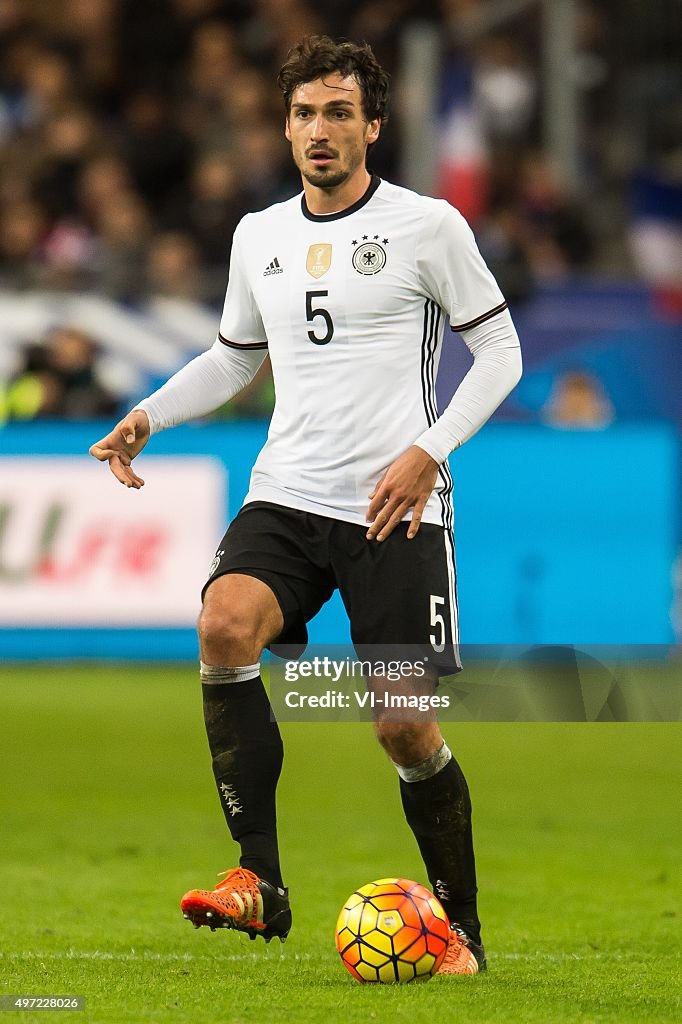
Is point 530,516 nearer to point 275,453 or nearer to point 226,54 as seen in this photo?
point 226,54

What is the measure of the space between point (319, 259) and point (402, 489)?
724mm

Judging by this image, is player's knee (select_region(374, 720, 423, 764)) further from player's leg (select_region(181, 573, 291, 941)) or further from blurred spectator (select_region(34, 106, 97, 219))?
blurred spectator (select_region(34, 106, 97, 219))

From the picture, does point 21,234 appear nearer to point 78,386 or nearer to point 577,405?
point 78,386

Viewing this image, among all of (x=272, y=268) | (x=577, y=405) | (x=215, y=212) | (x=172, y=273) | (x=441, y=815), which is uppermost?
(x=215, y=212)

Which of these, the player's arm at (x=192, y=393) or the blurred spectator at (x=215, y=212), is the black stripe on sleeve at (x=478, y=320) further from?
the blurred spectator at (x=215, y=212)

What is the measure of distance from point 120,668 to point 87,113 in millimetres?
6538

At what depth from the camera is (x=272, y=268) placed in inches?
211

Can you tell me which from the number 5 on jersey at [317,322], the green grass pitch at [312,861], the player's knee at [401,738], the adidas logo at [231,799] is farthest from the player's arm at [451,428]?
the green grass pitch at [312,861]

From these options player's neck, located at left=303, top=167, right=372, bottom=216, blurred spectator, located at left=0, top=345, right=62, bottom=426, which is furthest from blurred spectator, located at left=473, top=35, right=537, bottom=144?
player's neck, located at left=303, top=167, right=372, bottom=216

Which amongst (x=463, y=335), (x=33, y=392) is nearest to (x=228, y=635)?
(x=463, y=335)

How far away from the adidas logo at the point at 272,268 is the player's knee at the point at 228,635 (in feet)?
3.20

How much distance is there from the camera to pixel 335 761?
10.1 m

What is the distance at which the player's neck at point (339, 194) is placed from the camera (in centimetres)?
532

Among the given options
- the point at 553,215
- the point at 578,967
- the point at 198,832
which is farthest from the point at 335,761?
the point at 553,215
